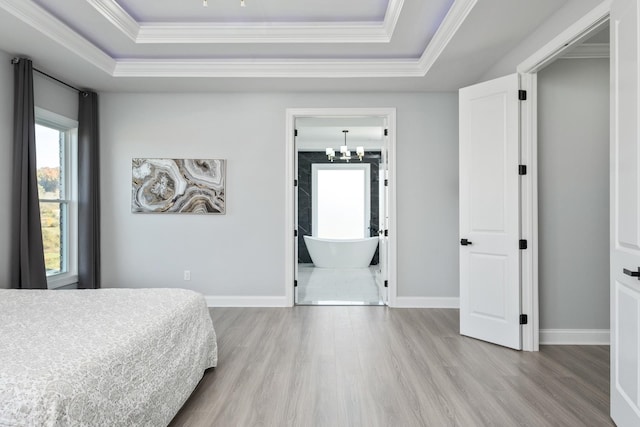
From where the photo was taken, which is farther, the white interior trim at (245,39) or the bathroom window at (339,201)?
the bathroom window at (339,201)

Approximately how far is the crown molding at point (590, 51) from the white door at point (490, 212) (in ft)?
1.85

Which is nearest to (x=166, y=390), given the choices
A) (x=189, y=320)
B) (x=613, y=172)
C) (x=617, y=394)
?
(x=189, y=320)

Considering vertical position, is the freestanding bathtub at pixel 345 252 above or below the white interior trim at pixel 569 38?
below

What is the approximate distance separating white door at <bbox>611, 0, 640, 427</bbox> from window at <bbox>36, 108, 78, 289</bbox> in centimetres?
467

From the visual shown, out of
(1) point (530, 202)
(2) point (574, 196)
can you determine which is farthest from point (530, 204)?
(2) point (574, 196)

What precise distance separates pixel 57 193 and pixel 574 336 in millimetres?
5225

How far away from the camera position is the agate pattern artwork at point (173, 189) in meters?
4.69

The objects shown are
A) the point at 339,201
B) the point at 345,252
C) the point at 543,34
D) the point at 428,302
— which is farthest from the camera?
the point at 339,201

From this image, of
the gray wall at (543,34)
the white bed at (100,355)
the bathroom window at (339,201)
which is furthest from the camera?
the bathroom window at (339,201)

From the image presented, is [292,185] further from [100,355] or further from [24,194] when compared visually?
[100,355]

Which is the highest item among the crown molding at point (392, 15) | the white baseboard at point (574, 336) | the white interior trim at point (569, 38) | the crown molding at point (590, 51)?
the crown molding at point (392, 15)

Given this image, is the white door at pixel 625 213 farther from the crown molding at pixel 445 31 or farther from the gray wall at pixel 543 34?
the crown molding at pixel 445 31

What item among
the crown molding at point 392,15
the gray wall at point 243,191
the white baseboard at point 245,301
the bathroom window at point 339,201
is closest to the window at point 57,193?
the gray wall at point 243,191

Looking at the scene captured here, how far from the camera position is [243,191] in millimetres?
4707
